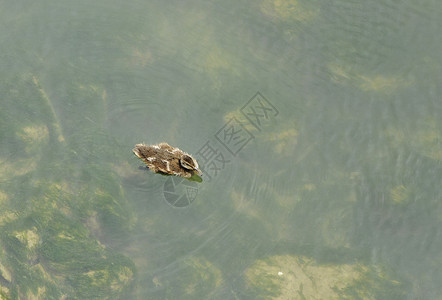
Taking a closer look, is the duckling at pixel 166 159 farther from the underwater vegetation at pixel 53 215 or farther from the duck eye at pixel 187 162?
the underwater vegetation at pixel 53 215

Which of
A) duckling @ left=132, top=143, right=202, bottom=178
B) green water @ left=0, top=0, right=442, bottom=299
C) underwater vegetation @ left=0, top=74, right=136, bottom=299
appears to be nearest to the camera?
underwater vegetation @ left=0, top=74, right=136, bottom=299

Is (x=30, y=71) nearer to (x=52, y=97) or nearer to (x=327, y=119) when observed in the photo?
(x=52, y=97)

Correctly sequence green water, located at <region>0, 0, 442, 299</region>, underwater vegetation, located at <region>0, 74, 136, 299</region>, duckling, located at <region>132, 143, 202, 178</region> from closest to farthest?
underwater vegetation, located at <region>0, 74, 136, 299</region> → green water, located at <region>0, 0, 442, 299</region> → duckling, located at <region>132, 143, 202, 178</region>

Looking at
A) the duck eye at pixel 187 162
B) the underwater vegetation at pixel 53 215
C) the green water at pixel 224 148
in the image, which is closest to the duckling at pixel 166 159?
the duck eye at pixel 187 162

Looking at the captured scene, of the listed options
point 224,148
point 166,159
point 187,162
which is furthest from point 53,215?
point 224,148

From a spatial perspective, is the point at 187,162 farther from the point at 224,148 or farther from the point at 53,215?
the point at 53,215

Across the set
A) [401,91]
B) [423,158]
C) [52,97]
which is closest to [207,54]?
[52,97]

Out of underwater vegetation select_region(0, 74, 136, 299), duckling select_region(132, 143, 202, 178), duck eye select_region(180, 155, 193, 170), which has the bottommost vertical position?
underwater vegetation select_region(0, 74, 136, 299)

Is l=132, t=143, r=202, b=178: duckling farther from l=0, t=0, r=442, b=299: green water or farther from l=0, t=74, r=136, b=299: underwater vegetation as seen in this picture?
l=0, t=74, r=136, b=299: underwater vegetation

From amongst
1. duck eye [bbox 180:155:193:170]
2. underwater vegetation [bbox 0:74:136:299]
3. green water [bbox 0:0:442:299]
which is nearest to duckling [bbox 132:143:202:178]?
duck eye [bbox 180:155:193:170]
